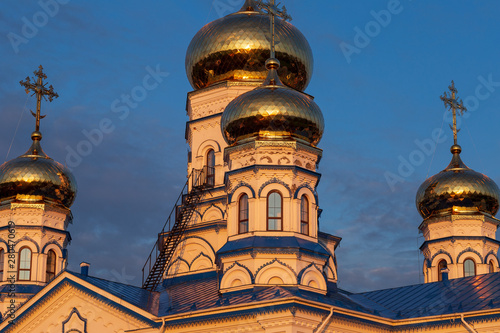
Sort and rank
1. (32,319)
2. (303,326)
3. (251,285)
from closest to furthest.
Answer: (303,326) → (251,285) → (32,319)

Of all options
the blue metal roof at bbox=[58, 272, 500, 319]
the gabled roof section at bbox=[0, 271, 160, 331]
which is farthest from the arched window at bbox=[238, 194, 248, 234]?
the gabled roof section at bbox=[0, 271, 160, 331]

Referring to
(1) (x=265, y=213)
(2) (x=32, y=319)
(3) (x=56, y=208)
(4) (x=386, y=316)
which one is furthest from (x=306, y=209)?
(3) (x=56, y=208)

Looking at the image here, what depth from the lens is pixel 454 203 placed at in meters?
30.6

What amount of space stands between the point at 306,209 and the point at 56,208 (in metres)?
9.27

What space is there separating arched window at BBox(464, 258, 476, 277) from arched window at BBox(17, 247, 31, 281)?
42.4 ft

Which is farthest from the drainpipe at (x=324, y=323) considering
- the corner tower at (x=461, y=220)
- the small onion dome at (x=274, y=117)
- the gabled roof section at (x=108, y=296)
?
the corner tower at (x=461, y=220)

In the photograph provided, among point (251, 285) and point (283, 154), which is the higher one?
point (283, 154)

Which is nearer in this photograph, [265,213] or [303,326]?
[303,326]

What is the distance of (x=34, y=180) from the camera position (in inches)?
1185

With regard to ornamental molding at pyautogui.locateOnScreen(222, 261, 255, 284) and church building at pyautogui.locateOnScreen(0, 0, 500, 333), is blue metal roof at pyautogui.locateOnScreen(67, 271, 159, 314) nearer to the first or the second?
church building at pyautogui.locateOnScreen(0, 0, 500, 333)

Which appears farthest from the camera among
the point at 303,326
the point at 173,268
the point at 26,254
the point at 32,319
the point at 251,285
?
the point at 26,254

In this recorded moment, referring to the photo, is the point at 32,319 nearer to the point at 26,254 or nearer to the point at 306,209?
the point at 26,254

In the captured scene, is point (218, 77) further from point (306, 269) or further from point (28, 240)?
point (306, 269)

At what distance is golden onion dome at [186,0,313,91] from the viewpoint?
28984 mm
